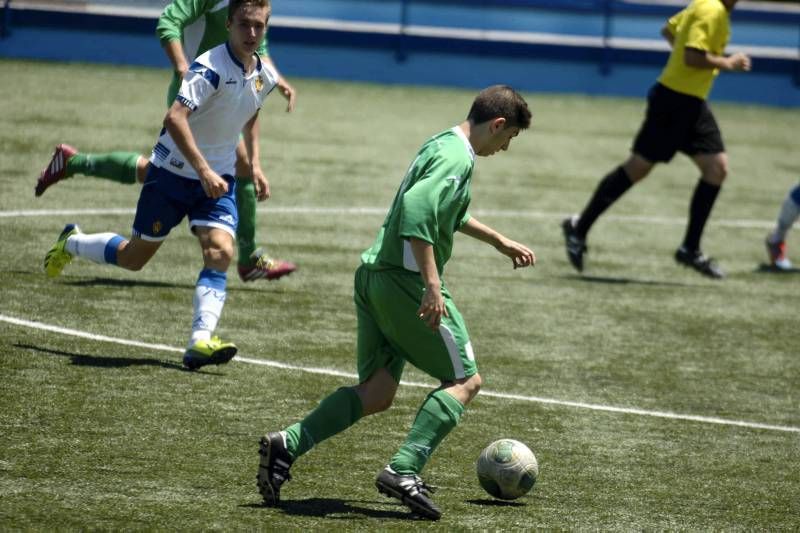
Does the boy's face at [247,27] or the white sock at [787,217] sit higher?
the boy's face at [247,27]

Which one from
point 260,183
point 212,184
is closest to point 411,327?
point 212,184

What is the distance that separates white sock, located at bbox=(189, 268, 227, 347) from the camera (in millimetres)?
7461

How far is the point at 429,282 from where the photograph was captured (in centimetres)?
531

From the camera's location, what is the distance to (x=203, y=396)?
7.09 metres

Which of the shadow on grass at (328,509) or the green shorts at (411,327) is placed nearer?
the shadow on grass at (328,509)

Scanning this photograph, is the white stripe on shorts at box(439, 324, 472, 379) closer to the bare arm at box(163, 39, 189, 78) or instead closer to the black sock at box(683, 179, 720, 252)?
the bare arm at box(163, 39, 189, 78)

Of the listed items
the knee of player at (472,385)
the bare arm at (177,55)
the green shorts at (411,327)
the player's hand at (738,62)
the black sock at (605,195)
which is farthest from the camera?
the black sock at (605,195)

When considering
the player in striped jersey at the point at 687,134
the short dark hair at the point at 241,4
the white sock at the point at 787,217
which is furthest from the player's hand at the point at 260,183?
the white sock at the point at 787,217

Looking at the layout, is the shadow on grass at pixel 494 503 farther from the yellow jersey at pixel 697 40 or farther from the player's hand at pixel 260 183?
the yellow jersey at pixel 697 40

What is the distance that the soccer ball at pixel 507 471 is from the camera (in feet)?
18.9

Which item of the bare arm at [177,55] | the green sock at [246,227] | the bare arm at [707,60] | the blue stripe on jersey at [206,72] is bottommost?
the green sock at [246,227]

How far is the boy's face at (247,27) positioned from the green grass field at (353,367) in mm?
1679

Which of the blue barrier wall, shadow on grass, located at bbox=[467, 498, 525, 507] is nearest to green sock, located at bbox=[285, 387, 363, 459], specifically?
shadow on grass, located at bbox=[467, 498, 525, 507]

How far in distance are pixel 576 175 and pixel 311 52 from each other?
9891mm
